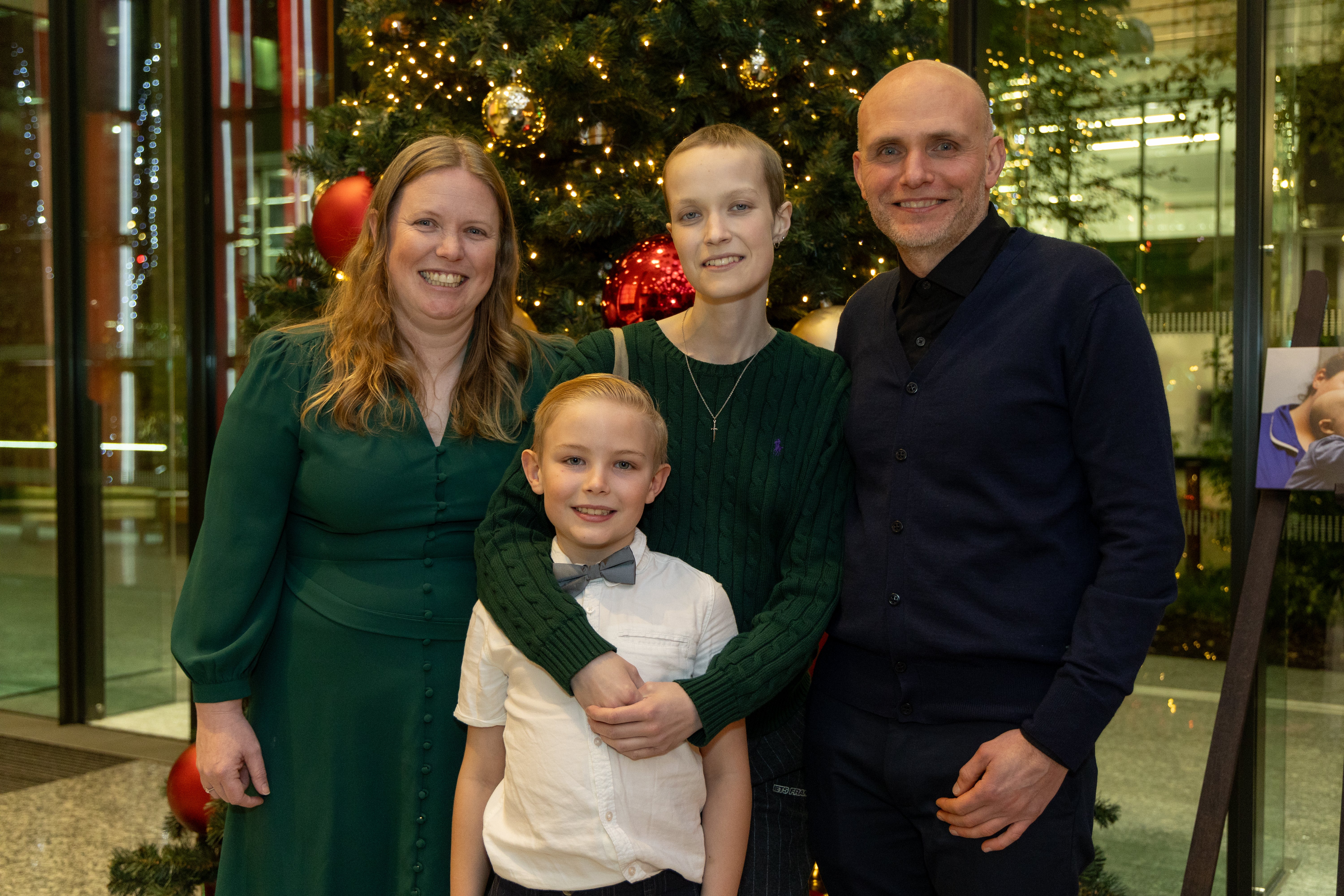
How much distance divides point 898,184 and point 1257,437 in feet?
6.06

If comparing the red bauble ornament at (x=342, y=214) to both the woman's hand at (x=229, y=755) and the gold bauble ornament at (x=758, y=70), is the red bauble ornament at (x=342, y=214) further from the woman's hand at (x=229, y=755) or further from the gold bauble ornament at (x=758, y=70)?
the woman's hand at (x=229, y=755)

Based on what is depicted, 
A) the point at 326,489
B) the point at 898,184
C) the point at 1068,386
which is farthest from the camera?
the point at 326,489

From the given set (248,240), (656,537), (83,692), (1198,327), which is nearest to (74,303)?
(248,240)

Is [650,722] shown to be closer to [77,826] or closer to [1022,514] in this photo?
[1022,514]

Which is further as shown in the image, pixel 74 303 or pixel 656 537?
pixel 74 303

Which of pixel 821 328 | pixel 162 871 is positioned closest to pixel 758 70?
pixel 821 328

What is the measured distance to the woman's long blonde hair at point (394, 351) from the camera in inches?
68.0

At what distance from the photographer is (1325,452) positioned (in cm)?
222

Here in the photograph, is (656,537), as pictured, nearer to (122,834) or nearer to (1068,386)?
(1068,386)

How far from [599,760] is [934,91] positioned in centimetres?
100

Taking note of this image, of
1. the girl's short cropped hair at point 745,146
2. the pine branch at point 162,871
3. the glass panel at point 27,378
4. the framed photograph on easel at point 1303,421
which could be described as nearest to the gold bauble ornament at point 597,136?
the girl's short cropped hair at point 745,146

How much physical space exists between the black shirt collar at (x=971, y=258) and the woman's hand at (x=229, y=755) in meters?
1.27

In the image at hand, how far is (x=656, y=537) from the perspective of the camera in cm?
161

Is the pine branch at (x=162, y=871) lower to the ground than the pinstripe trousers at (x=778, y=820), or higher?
lower
